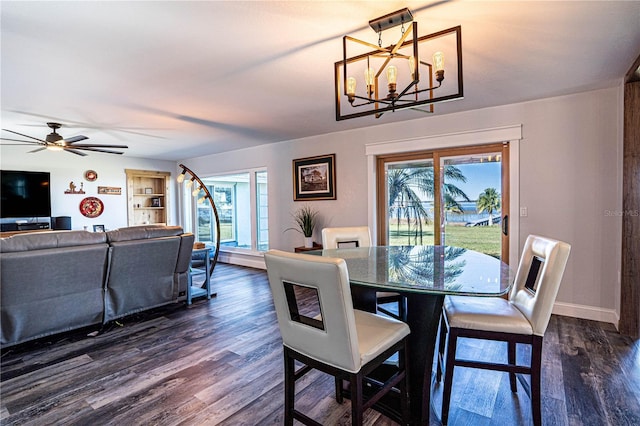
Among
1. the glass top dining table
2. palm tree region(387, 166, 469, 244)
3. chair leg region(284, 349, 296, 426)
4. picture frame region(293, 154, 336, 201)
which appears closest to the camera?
the glass top dining table

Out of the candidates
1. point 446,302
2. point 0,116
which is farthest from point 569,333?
point 0,116

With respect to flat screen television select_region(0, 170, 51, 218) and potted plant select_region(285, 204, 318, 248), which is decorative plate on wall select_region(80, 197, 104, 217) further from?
potted plant select_region(285, 204, 318, 248)

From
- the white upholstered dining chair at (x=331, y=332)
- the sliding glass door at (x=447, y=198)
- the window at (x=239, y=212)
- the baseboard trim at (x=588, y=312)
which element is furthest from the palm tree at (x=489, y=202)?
the window at (x=239, y=212)

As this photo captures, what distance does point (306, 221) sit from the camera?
505cm

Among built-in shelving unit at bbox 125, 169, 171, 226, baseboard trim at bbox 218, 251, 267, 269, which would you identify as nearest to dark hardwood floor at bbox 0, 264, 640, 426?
baseboard trim at bbox 218, 251, 267, 269

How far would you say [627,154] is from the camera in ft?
9.14

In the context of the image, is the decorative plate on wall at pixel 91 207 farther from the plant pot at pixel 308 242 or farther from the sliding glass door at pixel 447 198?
the sliding glass door at pixel 447 198

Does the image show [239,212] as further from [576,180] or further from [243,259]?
[576,180]

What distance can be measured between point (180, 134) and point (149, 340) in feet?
10.2

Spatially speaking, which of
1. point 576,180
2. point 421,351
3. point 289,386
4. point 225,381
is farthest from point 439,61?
point 576,180

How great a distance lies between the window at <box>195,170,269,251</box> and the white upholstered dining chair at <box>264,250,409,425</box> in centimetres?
460

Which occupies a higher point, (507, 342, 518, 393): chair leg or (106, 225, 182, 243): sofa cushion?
(106, 225, 182, 243): sofa cushion

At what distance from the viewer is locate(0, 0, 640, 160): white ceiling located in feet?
5.87

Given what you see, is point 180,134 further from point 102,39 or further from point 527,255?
point 527,255
